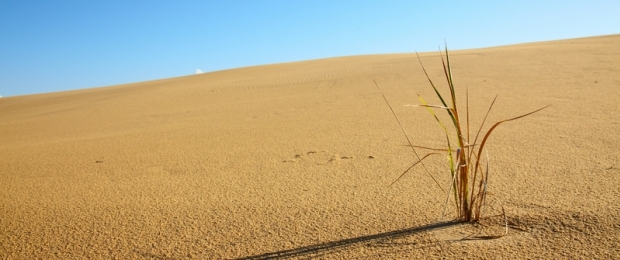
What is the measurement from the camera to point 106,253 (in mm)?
1521

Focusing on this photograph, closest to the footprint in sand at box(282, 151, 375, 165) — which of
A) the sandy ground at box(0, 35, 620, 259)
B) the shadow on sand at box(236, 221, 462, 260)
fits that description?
the sandy ground at box(0, 35, 620, 259)

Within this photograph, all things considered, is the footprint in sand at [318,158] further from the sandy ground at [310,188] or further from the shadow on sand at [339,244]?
the shadow on sand at [339,244]

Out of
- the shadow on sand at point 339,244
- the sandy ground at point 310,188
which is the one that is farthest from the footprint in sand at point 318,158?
the shadow on sand at point 339,244

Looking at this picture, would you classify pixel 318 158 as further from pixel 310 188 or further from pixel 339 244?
pixel 339 244

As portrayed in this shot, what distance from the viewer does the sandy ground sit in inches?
58.2

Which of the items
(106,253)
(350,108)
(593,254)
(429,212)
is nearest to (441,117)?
(350,108)

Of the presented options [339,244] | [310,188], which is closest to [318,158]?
[310,188]

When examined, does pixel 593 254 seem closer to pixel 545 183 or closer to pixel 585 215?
pixel 585 215

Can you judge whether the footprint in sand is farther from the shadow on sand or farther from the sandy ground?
the shadow on sand

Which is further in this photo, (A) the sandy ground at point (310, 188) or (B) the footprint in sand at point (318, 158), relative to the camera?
(B) the footprint in sand at point (318, 158)

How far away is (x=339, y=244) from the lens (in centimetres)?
147

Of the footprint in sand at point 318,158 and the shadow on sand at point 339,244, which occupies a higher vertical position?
the footprint in sand at point 318,158

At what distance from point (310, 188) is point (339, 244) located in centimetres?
64

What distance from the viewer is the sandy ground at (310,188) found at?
1478 mm
